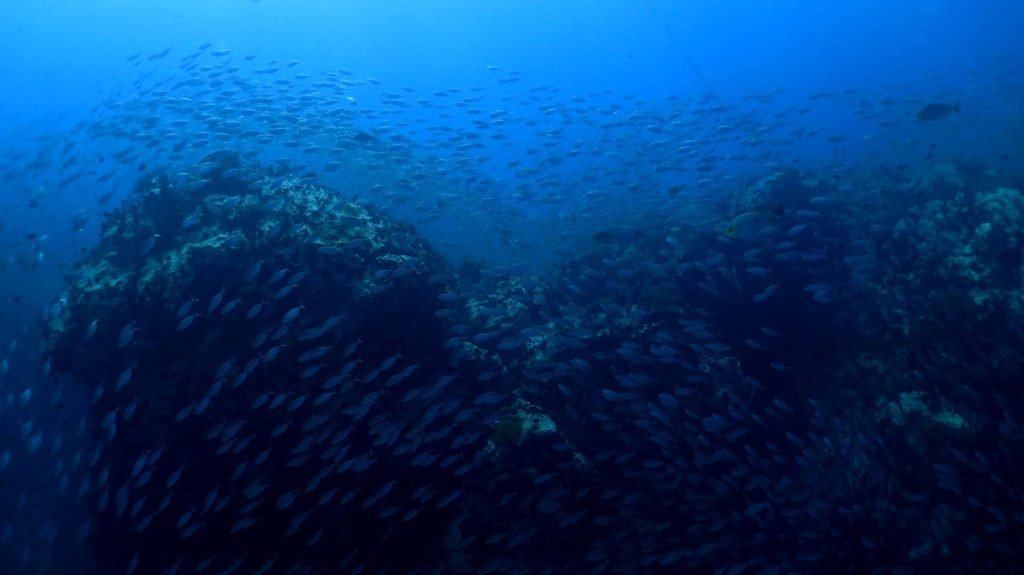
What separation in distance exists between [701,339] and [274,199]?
30.1 feet

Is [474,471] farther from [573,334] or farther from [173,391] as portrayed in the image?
[173,391]

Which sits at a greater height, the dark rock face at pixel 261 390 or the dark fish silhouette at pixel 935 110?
the dark fish silhouette at pixel 935 110

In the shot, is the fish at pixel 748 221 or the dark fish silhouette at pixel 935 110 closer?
the fish at pixel 748 221

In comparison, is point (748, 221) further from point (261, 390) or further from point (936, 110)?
point (261, 390)

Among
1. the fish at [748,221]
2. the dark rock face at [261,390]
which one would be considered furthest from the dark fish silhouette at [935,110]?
the dark rock face at [261,390]

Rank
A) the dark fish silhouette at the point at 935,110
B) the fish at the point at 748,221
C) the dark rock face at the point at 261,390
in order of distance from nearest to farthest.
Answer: the fish at the point at 748,221 < the dark rock face at the point at 261,390 < the dark fish silhouette at the point at 935,110

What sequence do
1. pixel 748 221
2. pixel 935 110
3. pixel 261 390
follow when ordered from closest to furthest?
pixel 748 221, pixel 261 390, pixel 935 110

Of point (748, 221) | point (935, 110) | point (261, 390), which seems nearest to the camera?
point (748, 221)

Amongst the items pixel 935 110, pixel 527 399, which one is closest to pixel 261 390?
pixel 527 399

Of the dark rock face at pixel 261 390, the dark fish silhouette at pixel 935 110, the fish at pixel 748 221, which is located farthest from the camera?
the dark fish silhouette at pixel 935 110

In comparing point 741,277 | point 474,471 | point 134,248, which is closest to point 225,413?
point 474,471

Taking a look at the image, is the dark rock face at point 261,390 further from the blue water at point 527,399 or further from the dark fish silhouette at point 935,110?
the dark fish silhouette at point 935,110

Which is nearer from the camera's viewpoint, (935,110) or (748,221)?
(748,221)

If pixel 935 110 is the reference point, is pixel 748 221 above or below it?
below
